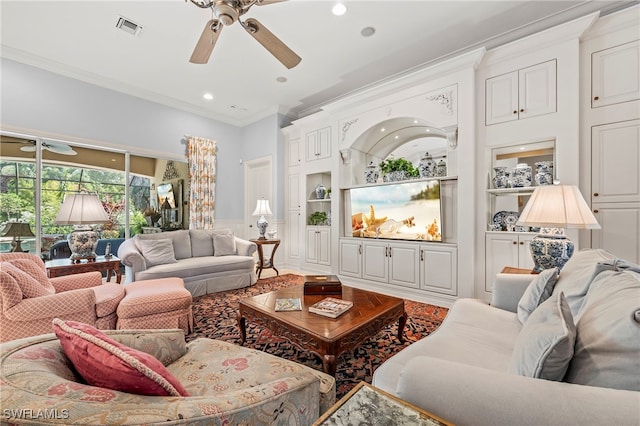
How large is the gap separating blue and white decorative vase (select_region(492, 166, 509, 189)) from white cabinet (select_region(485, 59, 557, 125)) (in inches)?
20.9

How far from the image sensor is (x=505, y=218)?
3057mm

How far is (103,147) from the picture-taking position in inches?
163

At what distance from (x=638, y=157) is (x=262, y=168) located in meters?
5.25

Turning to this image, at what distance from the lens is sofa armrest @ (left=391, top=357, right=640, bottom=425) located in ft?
2.03

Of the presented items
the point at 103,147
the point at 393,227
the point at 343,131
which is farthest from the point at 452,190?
the point at 103,147

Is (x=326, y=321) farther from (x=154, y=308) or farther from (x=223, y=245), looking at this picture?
(x=223, y=245)

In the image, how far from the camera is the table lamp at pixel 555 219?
1.94 meters

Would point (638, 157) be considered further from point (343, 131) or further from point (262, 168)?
point (262, 168)

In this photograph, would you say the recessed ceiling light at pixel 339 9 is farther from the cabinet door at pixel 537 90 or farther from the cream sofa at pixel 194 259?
the cream sofa at pixel 194 259

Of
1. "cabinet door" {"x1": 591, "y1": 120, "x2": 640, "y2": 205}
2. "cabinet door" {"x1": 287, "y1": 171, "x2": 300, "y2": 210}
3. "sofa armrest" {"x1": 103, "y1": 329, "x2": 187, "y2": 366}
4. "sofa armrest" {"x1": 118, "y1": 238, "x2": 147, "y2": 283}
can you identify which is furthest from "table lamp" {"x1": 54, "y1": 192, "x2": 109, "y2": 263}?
"cabinet door" {"x1": 591, "y1": 120, "x2": 640, "y2": 205}

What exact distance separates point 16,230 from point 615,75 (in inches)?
269

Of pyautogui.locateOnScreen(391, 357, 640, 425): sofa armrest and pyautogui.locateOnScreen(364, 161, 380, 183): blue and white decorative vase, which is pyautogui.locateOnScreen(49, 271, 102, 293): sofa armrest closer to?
pyautogui.locateOnScreen(391, 357, 640, 425): sofa armrest

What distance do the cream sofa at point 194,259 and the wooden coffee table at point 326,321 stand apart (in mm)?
1653

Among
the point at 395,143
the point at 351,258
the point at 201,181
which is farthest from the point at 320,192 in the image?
the point at 201,181
